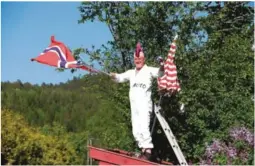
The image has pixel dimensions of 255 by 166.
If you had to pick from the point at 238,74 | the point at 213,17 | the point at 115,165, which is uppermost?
the point at 213,17

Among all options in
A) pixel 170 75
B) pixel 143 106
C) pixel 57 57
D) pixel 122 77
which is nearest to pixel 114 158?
pixel 143 106

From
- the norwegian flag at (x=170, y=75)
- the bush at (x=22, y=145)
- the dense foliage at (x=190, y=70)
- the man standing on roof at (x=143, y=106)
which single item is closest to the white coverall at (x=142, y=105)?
the man standing on roof at (x=143, y=106)

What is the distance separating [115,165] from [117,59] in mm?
2385

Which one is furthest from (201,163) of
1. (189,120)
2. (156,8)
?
(156,8)

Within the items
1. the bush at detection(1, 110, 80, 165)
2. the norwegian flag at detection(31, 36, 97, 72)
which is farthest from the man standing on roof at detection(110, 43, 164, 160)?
the bush at detection(1, 110, 80, 165)

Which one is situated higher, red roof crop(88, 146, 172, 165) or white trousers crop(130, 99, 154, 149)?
white trousers crop(130, 99, 154, 149)

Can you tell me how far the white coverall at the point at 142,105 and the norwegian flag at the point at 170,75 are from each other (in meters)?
0.10

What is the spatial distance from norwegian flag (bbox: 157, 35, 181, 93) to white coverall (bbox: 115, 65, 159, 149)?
0.10 m

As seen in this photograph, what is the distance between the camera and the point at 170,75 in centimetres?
533

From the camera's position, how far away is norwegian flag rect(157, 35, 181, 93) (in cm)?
528

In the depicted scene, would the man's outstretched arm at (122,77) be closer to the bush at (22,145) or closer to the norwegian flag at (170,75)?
the norwegian flag at (170,75)

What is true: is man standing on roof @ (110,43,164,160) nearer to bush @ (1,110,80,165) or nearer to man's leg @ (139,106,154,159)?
man's leg @ (139,106,154,159)

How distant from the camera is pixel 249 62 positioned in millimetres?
7621

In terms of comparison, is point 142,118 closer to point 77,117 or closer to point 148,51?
point 148,51
